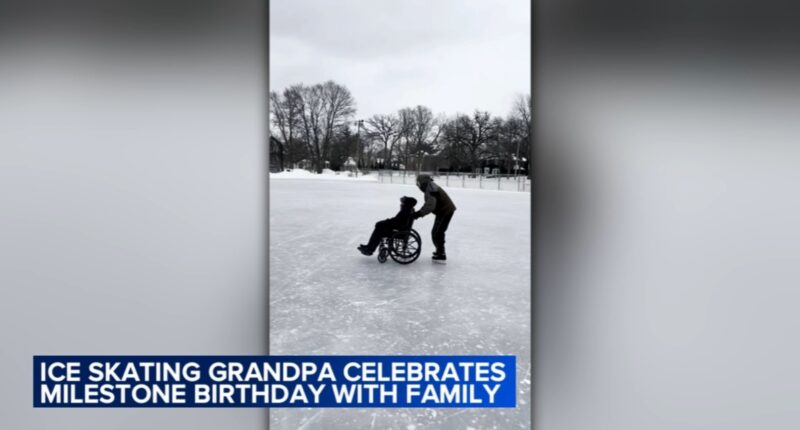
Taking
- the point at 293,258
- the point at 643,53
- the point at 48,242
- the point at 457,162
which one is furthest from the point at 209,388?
the point at 643,53

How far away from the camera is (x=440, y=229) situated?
7.96 feet

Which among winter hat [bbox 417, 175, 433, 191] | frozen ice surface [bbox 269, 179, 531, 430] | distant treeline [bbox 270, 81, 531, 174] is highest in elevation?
distant treeline [bbox 270, 81, 531, 174]

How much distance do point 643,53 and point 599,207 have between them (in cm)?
81

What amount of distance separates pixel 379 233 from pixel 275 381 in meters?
0.90

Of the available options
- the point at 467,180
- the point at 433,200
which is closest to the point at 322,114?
the point at 433,200

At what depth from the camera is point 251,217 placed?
237 cm

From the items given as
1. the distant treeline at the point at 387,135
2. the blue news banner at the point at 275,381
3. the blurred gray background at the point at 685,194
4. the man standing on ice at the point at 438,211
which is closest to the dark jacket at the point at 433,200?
the man standing on ice at the point at 438,211

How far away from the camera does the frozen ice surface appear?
233 centimetres

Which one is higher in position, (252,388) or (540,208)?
(540,208)

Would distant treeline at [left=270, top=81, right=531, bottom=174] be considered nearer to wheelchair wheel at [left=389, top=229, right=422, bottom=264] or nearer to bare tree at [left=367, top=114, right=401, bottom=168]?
bare tree at [left=367, top=114, right=401, bottom=168]

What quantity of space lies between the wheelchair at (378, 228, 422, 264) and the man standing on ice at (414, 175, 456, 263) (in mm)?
91

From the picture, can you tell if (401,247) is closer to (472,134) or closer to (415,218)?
(415,218)

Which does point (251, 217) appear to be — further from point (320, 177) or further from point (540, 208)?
point (540, 208)

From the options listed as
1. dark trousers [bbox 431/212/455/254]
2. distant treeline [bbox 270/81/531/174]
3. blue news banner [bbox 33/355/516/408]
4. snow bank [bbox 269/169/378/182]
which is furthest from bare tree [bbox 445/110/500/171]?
blue news banner [bbox 33/355/516/408]
